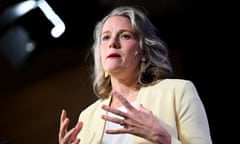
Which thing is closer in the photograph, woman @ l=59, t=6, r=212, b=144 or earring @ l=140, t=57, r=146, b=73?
woman @ l=59, t=6, r=212, b=144

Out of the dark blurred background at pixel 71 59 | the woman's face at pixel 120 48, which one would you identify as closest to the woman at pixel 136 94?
the woman's face at pixel 120 48

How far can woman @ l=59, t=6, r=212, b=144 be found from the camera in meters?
1.03

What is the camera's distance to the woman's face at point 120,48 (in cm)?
127

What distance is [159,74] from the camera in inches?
50.6

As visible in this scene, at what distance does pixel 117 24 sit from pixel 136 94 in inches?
8.9

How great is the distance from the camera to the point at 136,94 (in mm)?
1256

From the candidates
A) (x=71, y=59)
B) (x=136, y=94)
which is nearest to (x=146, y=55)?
(x=136, y=94)

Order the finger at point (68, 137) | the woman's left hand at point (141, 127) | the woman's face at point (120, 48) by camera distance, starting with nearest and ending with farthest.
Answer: the woman's left hand at point (141, 127)
the finger at point (68, 137)
the woman's face at point (120, 48)

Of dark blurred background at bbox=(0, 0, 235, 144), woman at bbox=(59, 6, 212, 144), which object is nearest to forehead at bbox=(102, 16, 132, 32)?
woman at bbox=(59, 6, 212, 144)

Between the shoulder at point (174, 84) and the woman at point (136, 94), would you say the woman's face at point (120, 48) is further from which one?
the shoulder at point (174, 84)

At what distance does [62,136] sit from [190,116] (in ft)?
1.08

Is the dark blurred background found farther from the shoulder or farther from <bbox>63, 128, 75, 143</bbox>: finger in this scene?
<bbox>63, 128, 75, 143</bbox>: finger

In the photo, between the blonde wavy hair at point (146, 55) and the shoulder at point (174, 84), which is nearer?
the shoulder at point (174, 84)

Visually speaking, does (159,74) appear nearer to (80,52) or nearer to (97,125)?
(97,125)
